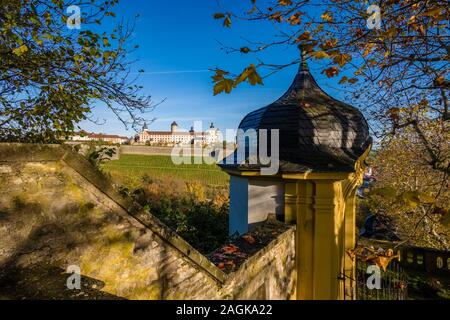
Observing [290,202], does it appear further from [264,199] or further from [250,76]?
[250,76]

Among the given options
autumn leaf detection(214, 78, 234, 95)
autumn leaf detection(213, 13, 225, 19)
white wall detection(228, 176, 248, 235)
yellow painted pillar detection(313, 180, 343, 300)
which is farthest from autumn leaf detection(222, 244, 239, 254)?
autumn leaf detection(213, 13, 225, 19)

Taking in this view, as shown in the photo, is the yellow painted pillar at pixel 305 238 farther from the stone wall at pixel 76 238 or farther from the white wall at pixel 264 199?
the stone wall at pixel 76 238

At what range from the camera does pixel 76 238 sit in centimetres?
199

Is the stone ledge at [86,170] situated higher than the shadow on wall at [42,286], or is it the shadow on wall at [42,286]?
the stone ledge at [86,170]

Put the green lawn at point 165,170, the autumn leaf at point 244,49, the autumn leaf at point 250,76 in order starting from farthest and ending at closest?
the green lawn at point 165,170 < the autumn leaf at point 244,49 < the autumn leaf at point 250,76

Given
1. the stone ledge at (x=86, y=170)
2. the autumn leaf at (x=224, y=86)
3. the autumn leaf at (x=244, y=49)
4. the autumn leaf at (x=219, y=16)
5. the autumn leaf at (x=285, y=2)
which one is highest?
the autumn leaf at (x=285, y=2)

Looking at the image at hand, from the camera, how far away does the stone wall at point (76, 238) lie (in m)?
1.76

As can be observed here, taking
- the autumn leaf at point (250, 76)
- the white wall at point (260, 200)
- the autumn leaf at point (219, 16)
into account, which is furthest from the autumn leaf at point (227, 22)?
the white wall at point (260, 200)

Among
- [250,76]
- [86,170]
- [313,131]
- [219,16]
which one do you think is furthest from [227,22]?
[313,131]

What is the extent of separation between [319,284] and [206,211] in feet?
15.3

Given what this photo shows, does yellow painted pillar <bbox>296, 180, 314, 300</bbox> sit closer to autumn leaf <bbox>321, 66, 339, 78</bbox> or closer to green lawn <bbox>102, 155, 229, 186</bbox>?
autumn leaf <bbox>321, 66, 339, 78</bbox>

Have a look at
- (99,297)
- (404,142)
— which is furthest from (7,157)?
(404,142)

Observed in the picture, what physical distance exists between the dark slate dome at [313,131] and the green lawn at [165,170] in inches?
736
